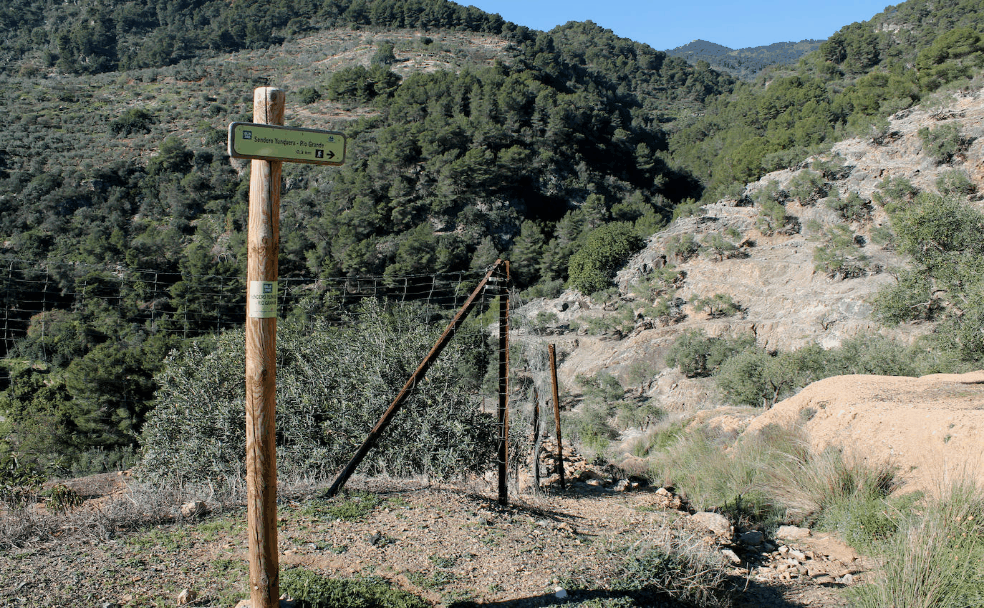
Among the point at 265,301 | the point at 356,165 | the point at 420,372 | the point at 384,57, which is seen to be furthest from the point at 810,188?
the point at 384,57

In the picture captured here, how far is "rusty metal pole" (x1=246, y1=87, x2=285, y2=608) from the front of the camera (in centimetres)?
268

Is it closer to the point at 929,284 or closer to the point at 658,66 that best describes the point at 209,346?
the point at 929,284

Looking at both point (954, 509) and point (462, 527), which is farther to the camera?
point (462, 527)

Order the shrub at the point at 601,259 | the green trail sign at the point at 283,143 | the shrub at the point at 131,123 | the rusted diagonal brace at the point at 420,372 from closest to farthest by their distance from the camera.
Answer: the green trail sign at the point at 283,143, the rusted diagonal brace at the point at 420,372, the shrub at the point at 601,259, the shrub at the point at 131,123

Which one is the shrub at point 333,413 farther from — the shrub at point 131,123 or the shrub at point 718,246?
the shrub at point 131,123

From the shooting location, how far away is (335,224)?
34.9m

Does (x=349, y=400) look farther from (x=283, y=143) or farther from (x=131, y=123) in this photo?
(x=131, y=123)

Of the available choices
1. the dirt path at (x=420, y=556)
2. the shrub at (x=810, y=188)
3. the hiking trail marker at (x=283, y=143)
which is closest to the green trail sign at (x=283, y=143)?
the hiking trail marker at (x=283, y=143)

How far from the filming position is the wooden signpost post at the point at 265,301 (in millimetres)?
2627

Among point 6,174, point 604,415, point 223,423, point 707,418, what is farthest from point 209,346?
point 6,174

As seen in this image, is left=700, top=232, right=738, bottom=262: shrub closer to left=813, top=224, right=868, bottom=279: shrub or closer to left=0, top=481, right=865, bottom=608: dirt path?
left=813, top=224, right=868, bottom=279: shrub

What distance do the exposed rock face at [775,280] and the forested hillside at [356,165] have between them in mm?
1906

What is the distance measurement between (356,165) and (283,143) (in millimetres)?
39186

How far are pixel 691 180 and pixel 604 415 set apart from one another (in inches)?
1530
